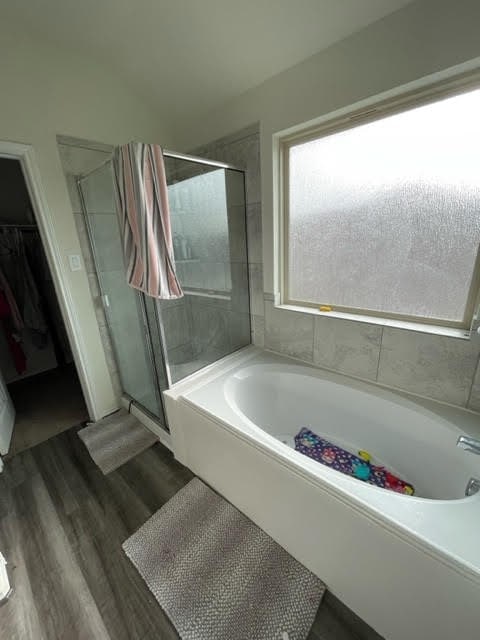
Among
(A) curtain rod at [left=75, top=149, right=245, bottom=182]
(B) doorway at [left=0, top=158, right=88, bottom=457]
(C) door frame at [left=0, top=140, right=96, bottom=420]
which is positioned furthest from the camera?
(B) doorway at [left=0, top=158, right=88, bottom=457]

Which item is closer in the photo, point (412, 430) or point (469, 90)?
point (469, 90)

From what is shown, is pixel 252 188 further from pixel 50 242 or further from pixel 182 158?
pixel 50 242

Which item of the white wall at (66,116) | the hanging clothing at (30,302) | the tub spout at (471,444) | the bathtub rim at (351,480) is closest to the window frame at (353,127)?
the bathtub rim at (351,480)

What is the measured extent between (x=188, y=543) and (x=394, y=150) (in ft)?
7.26

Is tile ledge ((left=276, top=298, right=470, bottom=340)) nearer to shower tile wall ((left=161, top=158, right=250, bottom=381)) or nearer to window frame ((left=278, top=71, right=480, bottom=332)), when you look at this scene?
window frame ((left=278, top=71, right=480, bottom=332))

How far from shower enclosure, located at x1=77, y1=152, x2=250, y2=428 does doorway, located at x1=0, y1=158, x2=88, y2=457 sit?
0.85m

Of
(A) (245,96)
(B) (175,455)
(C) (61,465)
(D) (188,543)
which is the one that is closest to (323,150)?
(A) (245,96)

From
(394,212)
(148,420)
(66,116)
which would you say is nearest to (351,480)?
(394,212)

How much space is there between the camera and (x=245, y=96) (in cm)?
168

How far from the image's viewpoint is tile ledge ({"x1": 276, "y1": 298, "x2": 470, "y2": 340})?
4.22ft

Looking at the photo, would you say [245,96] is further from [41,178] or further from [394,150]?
[41,178]

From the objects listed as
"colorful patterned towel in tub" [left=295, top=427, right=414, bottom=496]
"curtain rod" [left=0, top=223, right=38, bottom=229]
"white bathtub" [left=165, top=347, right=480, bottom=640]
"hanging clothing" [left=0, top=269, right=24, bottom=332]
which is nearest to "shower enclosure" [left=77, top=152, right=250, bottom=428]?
"white bathtub" [left=165, top=347, right=480, bottom=640]

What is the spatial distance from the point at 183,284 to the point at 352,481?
53.6 inches

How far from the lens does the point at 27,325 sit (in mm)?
2643
